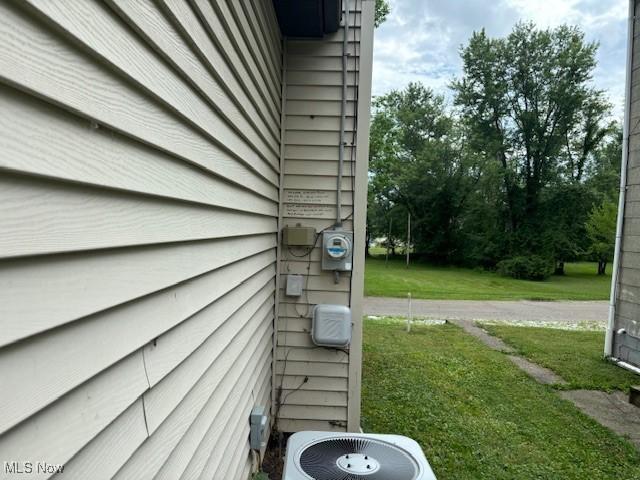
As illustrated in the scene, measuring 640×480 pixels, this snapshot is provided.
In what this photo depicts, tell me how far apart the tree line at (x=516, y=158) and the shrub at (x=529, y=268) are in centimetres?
5

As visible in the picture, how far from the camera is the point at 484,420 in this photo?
11.9ft

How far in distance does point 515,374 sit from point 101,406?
17.1ft

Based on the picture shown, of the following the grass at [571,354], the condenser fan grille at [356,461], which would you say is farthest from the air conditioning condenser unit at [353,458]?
the grass at [571,354]

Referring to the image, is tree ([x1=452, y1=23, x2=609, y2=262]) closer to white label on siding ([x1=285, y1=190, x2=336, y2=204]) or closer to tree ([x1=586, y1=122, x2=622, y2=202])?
tree ([x1=586, y1=122, x2=622, y2=202])

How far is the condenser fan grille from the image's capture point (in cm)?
144

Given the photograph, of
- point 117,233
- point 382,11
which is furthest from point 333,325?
point 382,11

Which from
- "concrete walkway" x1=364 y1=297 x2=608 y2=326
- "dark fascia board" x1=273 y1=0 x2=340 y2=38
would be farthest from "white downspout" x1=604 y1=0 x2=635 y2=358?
"dark fascia board" x1=273 y1=0 x2=340 y2=38

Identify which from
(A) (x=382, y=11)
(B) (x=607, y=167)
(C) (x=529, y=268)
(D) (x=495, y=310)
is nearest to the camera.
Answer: (A) (x=382, y=11)

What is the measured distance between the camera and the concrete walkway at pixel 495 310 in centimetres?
Answer: 891

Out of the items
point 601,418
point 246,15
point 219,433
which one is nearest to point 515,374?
point 601,418

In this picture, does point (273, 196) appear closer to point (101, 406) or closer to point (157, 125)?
point (157, 125)

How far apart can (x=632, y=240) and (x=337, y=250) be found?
14.1 feet

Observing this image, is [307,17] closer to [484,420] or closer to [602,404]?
[484,420]

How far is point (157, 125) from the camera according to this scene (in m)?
0.92
